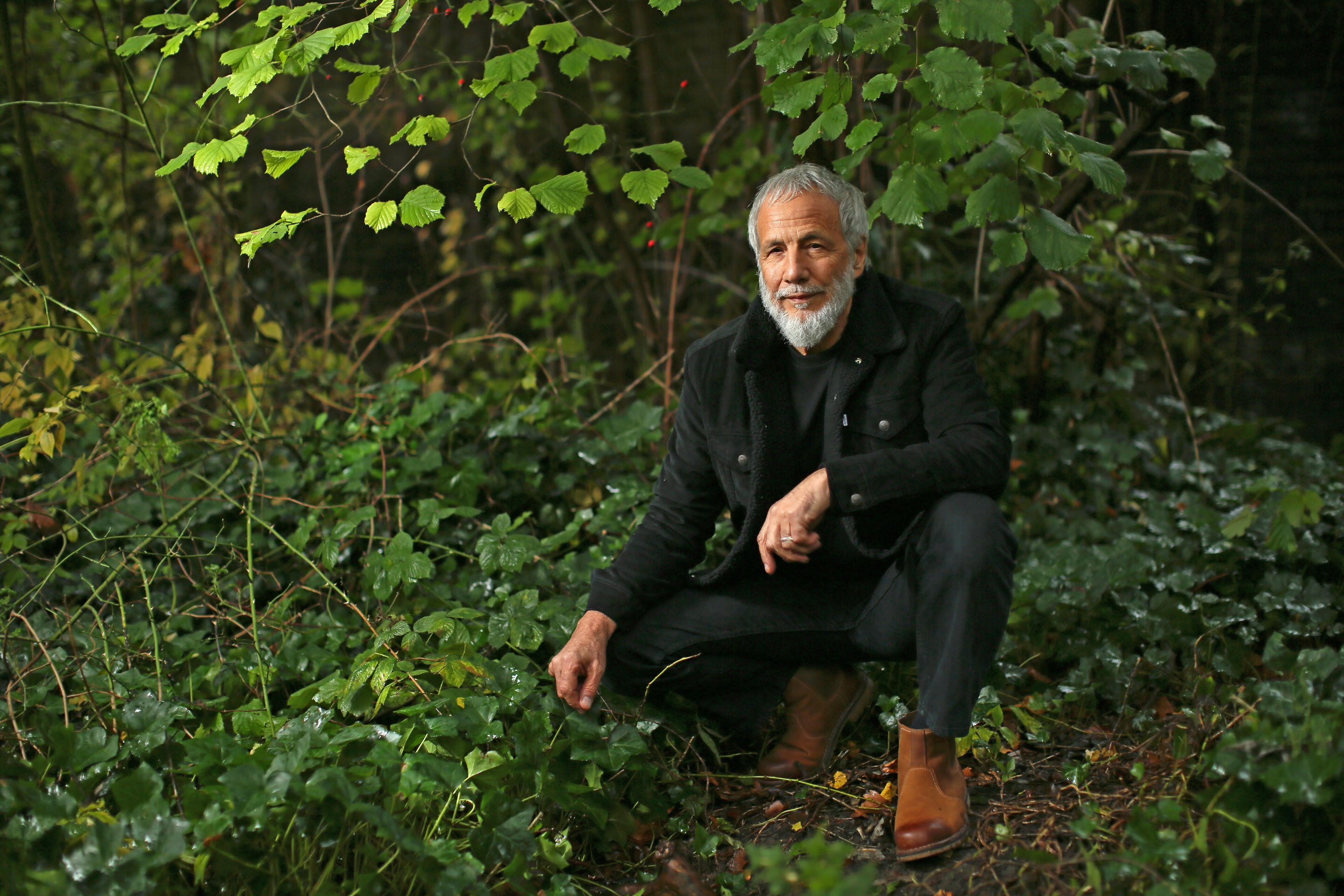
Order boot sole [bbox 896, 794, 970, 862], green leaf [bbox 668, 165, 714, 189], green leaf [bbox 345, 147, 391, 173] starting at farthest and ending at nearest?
green leaf [bbox 668, 165, 714, 189] → green leaf [bbox 345, 147, 391, 173] → boot sole [bbox 896, 794, 970, 862]

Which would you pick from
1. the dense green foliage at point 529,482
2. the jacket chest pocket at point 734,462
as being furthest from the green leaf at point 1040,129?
the jacket chest pocket at point 734,462

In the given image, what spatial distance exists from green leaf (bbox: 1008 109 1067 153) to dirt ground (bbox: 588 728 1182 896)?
1328mm

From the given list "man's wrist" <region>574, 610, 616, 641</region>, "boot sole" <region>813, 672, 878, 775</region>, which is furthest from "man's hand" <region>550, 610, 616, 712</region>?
"boot sole" <region>813, 672, 878, 775</region>

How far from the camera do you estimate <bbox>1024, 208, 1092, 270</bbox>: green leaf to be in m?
2.22

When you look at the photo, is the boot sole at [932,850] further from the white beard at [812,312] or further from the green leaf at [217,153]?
the green leaf at [217,153]

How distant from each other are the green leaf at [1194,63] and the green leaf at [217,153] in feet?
8.07

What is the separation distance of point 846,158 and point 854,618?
1296mm

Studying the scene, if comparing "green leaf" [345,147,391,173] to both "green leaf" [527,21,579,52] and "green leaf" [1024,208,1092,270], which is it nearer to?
"green leaf" [527,21,579,52]

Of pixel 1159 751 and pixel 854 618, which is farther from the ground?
pixel 854 618

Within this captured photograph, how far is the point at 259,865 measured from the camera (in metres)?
1.76

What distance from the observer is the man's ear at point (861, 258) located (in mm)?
2465

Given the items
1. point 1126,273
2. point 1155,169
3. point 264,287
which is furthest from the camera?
point 264,287

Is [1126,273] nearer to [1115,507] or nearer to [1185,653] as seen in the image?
[1115,507]

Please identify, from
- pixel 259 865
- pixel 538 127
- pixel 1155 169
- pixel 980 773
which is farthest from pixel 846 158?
pixel 538 127
